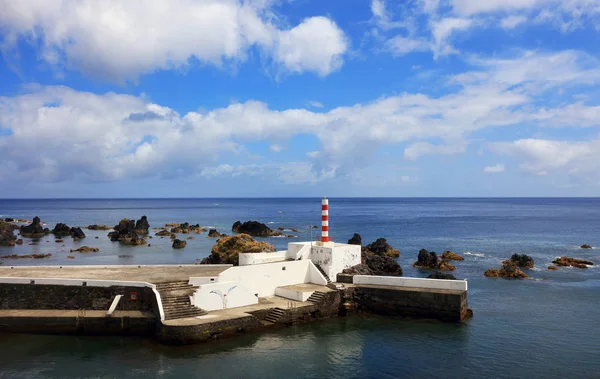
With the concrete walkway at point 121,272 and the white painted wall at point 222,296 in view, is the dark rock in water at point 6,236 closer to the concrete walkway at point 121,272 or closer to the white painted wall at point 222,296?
the concrete walkway at point 121,272

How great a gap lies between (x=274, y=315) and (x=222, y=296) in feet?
9.72

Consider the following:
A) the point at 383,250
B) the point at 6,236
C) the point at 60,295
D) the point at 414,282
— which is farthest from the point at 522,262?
the point at 6,236

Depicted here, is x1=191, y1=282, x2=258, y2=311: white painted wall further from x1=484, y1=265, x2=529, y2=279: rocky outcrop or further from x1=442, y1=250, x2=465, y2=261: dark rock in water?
x1=442, y1=250, x2=465, y2=261: dark rock in water

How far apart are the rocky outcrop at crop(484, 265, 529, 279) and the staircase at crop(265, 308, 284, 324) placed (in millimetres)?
24513

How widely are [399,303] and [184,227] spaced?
65.6 metres

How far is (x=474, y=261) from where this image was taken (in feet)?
155

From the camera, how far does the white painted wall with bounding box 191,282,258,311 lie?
21.9m

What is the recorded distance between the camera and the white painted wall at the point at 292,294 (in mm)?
24703

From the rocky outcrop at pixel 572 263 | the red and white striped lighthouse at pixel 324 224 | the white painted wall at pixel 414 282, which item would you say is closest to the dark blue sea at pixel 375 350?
the white painted wall at pixel 414 282

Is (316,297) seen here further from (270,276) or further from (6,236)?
(6,236)

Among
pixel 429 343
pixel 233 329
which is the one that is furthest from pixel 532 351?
pixel 233 329

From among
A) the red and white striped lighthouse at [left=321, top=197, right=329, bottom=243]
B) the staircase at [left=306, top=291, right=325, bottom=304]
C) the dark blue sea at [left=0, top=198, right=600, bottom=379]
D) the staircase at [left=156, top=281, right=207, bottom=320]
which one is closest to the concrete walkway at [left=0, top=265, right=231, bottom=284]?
the staircase at [left=156, top=281, right=207, bottom=320]

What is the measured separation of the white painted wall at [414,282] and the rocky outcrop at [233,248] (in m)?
12.9

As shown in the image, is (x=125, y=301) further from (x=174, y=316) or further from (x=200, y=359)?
(x=200, y=359)
